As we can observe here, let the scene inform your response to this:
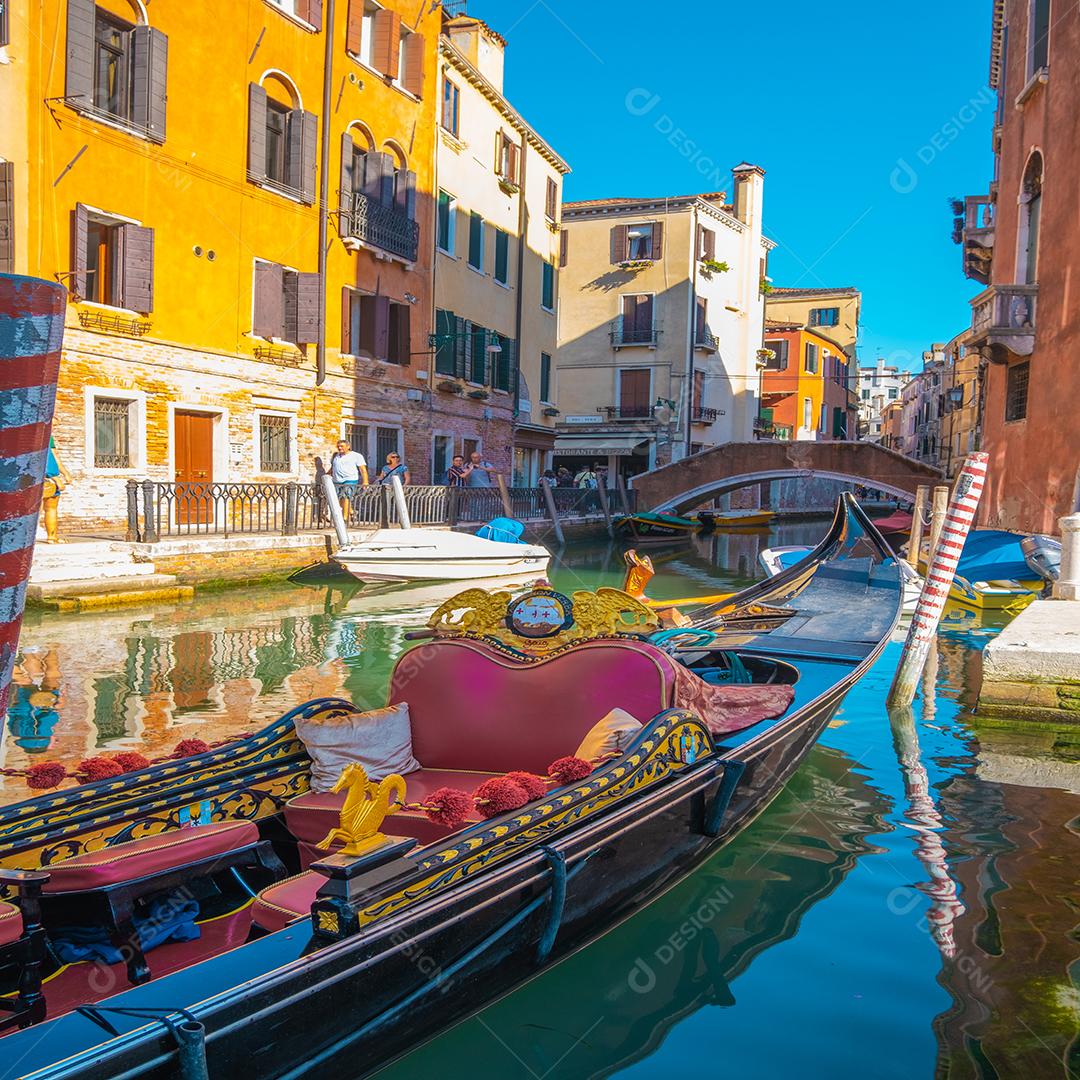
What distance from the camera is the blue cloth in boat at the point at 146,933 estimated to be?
2418mm

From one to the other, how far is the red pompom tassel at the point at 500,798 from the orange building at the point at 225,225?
9.55 metres

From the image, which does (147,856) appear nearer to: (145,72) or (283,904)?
(283,904)

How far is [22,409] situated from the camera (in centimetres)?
137

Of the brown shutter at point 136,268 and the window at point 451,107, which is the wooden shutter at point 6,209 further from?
the window at point 451,107

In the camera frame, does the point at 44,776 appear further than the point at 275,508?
No

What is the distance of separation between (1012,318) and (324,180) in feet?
29.9

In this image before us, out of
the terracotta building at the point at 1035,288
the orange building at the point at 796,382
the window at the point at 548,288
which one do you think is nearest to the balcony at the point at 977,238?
the terracotta building at the point at 1035,288

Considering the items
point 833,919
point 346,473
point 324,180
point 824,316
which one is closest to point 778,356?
point 824,316

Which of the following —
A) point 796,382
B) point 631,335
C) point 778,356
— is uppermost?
point 778,356

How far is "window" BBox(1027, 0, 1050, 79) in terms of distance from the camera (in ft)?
42.4

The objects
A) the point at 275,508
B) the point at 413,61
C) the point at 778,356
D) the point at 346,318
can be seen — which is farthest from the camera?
the point at 778,356

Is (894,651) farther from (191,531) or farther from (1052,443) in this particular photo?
(191,531)

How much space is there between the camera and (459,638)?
3.65m

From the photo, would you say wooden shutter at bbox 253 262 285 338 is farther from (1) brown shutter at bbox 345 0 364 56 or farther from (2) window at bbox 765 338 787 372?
(2) window at bbox 765 338 787 372
